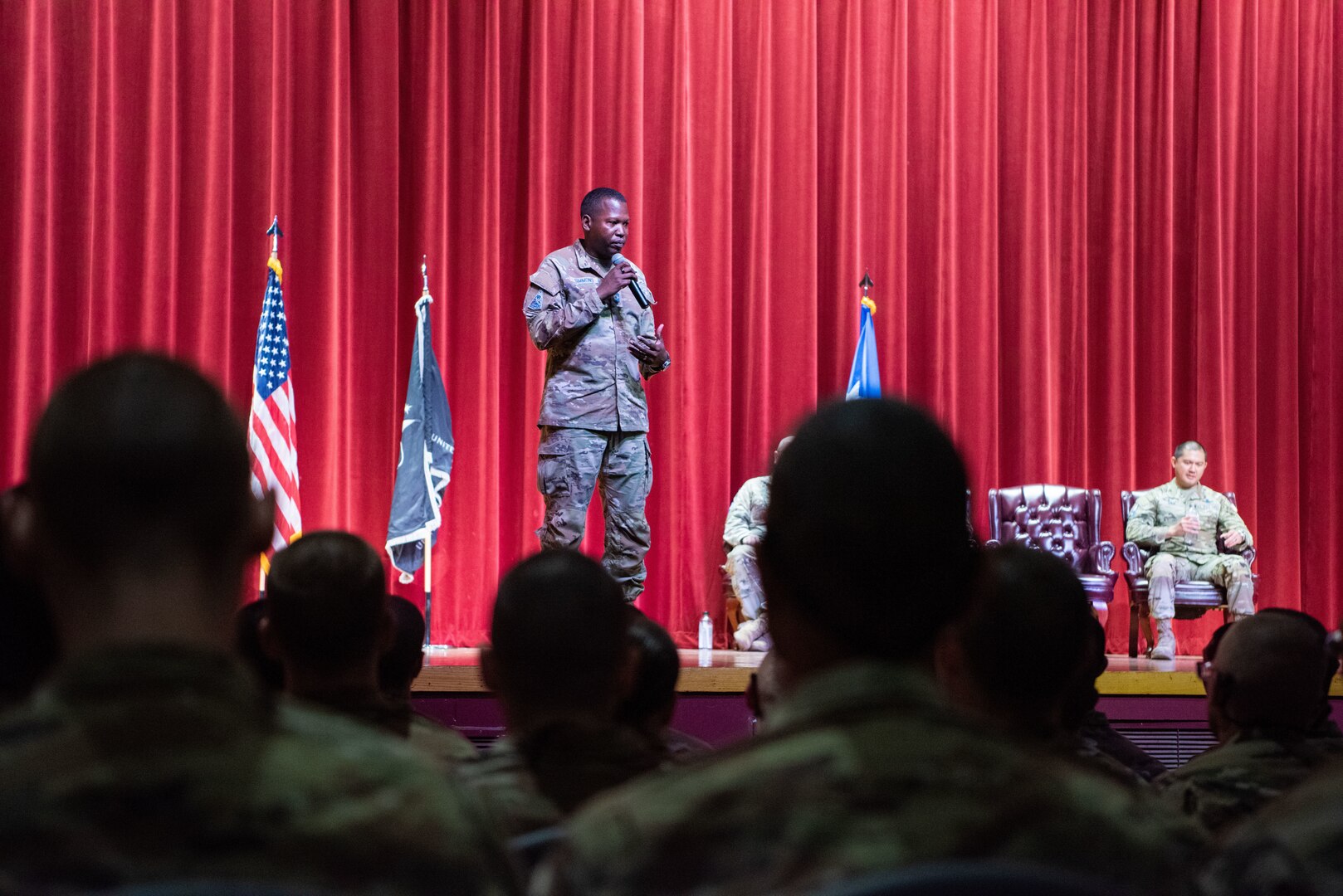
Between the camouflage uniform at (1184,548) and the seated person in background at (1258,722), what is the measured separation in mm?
4717

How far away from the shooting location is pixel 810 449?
3.34 feet

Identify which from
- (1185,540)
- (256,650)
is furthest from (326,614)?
(1185,540)

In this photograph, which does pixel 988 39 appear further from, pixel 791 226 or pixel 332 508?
pixel 332 508

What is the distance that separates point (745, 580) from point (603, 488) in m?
1.11

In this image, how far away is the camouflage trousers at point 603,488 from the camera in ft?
18.6

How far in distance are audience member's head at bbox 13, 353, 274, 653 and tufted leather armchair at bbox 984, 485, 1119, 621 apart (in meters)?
6.34

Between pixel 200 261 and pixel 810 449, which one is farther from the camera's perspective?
pixel 200 261

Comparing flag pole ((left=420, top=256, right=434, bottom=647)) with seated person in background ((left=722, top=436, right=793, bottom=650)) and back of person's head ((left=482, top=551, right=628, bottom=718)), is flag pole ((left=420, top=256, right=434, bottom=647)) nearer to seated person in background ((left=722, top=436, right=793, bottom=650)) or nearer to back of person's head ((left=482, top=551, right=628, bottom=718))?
seated person in background ((left=722, top=436, right=793, bottom=650))

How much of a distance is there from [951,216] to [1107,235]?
927mm

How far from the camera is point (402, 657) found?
2.25 m

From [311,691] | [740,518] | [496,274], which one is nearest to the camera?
[311,691]

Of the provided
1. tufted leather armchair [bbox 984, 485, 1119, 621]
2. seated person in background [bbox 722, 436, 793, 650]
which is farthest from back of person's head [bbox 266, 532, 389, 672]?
tufted leather armchair [bbox 984, 485, 1119, 621]

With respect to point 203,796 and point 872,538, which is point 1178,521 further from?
point 203,796

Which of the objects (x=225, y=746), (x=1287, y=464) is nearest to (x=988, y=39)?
(x=1287, y=464)
